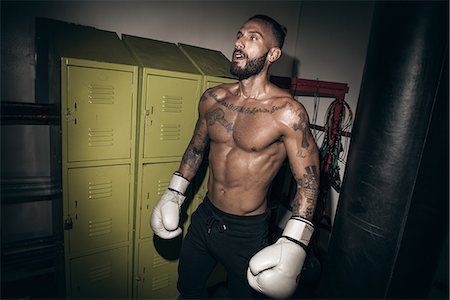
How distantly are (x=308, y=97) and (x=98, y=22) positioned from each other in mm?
2779

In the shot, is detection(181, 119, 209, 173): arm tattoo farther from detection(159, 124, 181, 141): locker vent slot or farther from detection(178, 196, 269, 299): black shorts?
detection(178, 196, 269, 299): black shorts

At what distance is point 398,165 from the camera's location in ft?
4.47

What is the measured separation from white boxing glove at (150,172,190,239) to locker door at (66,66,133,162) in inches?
17.7

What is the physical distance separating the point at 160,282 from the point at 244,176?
57.1 inches

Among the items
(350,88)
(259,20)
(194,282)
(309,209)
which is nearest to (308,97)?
(350,88)

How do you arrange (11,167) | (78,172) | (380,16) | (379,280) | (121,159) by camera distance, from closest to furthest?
1. (380,16)
2. (379,280)
3. (78,172)
4. (121,159)
5. (11,167)

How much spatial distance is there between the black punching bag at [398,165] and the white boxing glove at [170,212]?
3.70 feet

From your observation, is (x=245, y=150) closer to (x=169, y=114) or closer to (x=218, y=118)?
(x=218, y=118)

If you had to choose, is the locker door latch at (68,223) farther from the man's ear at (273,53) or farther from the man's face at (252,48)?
the man's ear at (273,53)

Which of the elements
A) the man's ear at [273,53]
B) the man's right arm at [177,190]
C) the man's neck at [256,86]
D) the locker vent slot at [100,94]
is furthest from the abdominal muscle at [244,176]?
the locker vent slot at [100,94]

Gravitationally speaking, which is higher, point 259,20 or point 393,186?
point 259,20

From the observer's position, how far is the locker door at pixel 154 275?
2.51m

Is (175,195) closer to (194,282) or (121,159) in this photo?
(121,159)

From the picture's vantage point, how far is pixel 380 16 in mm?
1355
